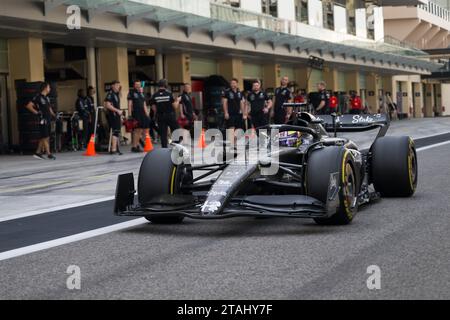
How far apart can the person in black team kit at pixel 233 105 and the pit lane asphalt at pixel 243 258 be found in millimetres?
11860

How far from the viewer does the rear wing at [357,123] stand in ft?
31.9

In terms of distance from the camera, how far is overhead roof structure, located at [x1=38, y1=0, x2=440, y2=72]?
21381 millimetres

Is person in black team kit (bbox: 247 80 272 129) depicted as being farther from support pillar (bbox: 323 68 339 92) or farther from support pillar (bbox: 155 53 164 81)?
support pillar (bbox: 323 68 339 92)

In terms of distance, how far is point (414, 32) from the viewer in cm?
6619

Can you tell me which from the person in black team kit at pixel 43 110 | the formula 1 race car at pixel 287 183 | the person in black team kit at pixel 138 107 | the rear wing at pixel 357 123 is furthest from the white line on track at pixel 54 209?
the person in black team kit at pixel 138 107

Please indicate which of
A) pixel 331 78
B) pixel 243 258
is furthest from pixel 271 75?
pixel 243 258

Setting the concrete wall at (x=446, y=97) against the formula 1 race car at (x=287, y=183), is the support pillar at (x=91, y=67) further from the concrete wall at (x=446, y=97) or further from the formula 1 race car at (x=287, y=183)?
the concrete wall at (x=446, y=97)

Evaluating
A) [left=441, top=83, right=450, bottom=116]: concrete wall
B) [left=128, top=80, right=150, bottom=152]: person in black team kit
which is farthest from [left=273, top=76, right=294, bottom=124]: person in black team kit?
[left=441, top=83, right=450, bottom=116]: concrete wall

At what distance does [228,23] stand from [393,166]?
19.7 meters

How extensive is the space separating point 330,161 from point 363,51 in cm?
3772

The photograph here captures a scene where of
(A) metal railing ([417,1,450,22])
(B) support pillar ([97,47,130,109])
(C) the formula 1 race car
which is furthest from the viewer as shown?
(A) metal railing ([417,1,450,22])

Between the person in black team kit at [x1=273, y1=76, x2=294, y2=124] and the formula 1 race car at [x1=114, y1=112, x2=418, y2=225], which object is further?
the person in black team kit at [x1=273, y1=76, x2=294, y2=124]
